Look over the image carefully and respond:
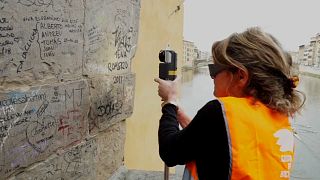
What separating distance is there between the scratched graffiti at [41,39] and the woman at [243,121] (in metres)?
0.70

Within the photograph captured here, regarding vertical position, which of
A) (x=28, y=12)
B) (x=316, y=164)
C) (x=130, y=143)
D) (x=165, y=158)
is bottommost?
(x=316, y=164)

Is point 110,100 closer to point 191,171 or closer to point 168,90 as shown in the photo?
point 168,90

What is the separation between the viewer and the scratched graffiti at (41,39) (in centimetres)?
167

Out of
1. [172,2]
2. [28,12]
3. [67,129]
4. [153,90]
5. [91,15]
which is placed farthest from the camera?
[172,2]

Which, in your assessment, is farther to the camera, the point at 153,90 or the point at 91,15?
the point at 153,90

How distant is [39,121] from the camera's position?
6.32 ft

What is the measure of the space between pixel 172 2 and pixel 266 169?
4592 millimetres

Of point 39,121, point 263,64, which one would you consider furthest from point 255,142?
point 39,121

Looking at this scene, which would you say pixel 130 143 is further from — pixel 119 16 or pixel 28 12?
pixel 28 12

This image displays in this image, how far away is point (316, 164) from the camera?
14.4 m

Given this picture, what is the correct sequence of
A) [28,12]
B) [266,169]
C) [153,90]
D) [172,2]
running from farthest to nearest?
1. [172,2]
2. [153,90]
3. [28,12]
4. [266,169]

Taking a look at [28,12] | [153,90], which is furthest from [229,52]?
[153,90]

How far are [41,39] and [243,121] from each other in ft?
3.49

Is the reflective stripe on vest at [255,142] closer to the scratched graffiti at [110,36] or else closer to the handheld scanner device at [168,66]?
the handheld scanner device at [168,66]
